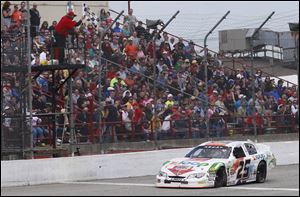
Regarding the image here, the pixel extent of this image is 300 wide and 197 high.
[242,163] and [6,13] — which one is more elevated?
[6,13]

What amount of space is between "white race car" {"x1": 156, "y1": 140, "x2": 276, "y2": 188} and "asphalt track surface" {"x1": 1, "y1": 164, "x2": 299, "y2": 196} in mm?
281

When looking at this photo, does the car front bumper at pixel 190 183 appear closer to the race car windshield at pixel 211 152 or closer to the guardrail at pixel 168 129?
the race car windshield at pixel 211 152

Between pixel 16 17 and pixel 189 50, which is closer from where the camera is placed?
pixel 16 17

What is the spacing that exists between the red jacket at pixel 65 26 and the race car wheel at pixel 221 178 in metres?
6.44

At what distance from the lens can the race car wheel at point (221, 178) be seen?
61.7 ft

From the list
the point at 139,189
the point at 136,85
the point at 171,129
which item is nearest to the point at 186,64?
the point at 136,85

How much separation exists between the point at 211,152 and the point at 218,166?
4.05ft

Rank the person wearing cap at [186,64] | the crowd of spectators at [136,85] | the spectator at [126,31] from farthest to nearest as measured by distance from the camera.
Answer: the spectator at [126,31] → the person wearing cap at [186,64] → the crowd of spectators at [136,85]

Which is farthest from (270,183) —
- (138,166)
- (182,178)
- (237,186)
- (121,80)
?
(121,80)

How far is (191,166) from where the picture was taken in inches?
744

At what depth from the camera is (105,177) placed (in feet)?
73.9

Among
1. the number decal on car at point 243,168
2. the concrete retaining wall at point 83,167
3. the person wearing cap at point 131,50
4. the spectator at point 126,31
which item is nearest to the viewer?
the number decal on car at point 243,168

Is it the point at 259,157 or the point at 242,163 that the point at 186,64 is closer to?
the point at 259,157

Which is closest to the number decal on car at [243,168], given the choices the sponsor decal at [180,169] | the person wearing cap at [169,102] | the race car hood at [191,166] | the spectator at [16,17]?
the race car hood at [191,166]
